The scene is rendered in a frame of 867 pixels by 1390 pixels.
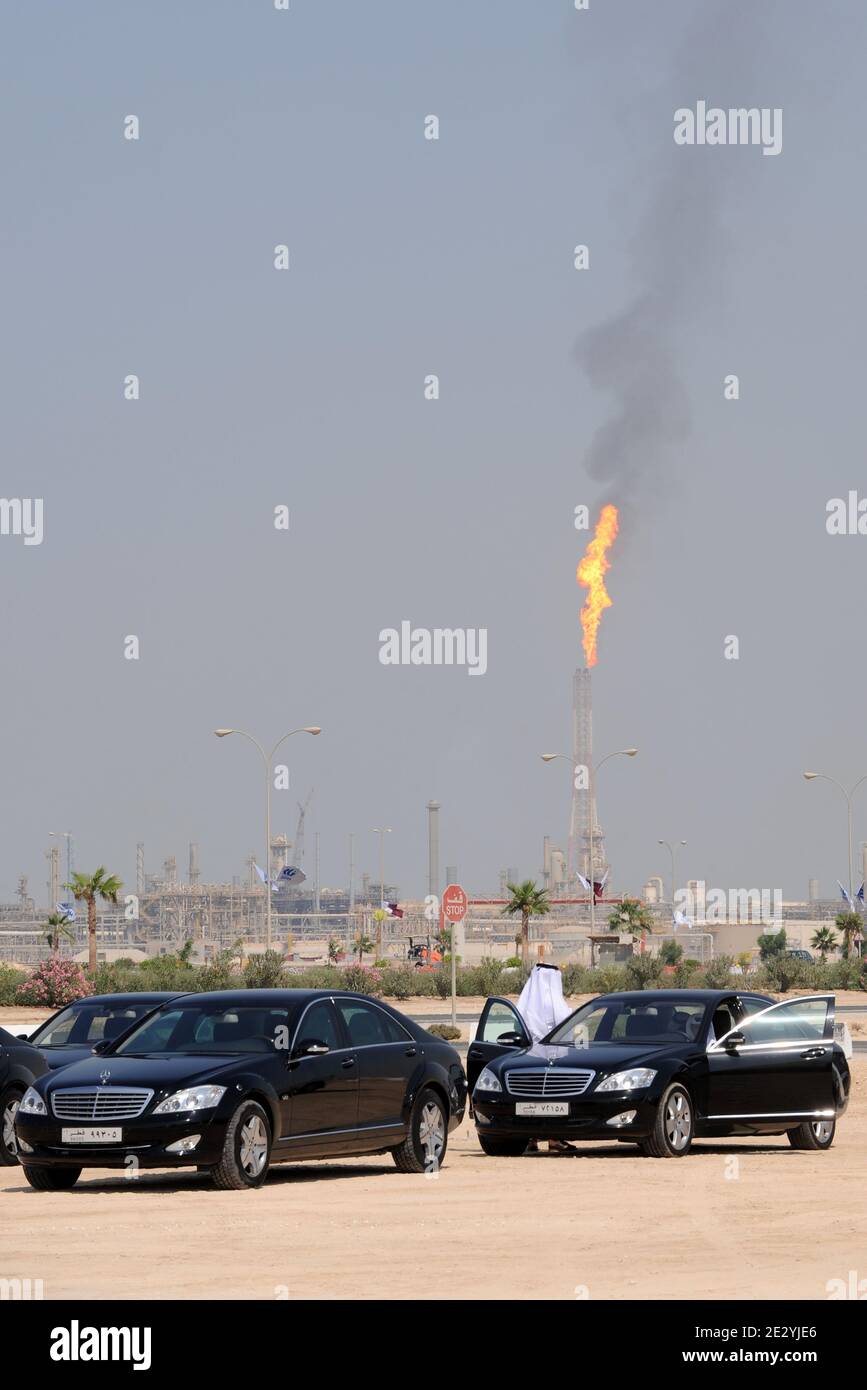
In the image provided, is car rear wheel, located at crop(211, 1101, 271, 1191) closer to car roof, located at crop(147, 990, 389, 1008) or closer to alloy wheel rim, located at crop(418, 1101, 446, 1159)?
car roof, located at crop(147, 990, 389, 1008)

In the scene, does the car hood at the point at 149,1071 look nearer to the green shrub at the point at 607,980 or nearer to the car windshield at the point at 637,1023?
the car windshield at the point at 637,1023

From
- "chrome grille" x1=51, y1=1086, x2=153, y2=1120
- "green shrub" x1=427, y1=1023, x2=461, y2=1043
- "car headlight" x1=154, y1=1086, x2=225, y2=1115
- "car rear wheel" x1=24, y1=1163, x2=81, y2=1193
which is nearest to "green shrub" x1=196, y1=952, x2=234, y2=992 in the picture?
"green shrub" x1=427, y1=1023, x2=461, y2=1043

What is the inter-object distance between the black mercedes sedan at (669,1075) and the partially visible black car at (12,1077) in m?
3.78

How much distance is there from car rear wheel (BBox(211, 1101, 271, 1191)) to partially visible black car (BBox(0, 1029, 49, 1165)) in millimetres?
3186

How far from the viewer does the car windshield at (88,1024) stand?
66.8 ft

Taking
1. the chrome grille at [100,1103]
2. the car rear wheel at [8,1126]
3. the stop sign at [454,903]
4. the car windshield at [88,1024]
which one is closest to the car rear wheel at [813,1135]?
the car windshield at [88,1024]

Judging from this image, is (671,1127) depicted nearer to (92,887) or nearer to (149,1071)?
(149,1071)

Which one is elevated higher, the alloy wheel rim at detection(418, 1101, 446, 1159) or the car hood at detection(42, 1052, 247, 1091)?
the car hood at detection(42, 1052, 247, 1091)

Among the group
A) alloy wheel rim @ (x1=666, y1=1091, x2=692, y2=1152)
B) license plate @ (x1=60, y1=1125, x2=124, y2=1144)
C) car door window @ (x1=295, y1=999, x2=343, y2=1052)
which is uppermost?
car door window @ (x1=295, y1=999, x2=343, y2=1052)

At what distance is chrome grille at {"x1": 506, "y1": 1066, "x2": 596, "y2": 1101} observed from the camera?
18.2 m

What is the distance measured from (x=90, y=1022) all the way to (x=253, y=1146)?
203 inches

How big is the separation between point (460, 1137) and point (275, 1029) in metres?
6.07
